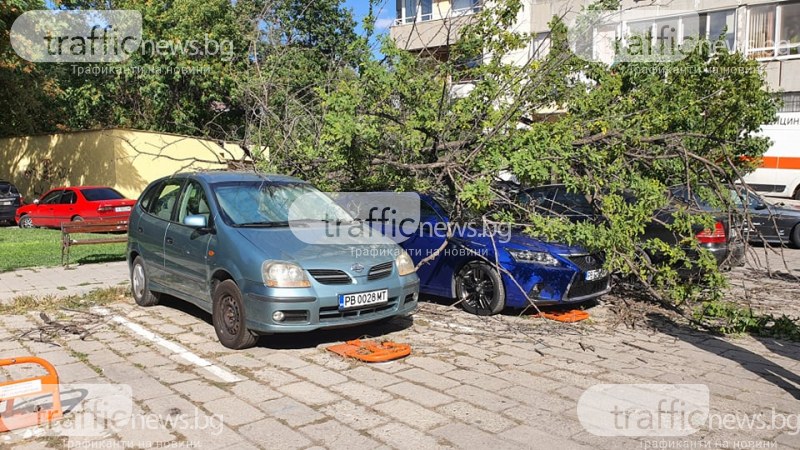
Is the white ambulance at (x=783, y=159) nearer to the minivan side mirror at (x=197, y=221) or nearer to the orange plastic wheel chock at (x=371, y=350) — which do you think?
the orange plastic wheel chock at (x=371, y=350)

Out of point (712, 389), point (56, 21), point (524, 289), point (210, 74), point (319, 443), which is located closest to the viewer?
point (319, 443)

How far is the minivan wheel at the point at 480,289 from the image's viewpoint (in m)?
7.49

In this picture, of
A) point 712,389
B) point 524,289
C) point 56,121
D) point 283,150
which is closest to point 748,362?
point 712,389

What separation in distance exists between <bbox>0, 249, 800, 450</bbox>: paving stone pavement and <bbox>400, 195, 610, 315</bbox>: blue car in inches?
12.1

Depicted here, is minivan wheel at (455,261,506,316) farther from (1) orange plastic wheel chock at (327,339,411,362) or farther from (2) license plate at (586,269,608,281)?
(1) orange plastic wheel chock at (327,339,411,362)

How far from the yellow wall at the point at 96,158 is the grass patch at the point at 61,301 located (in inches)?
436

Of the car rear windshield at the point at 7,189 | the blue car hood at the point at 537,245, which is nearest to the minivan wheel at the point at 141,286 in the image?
the blue car hood at the point at 537,245

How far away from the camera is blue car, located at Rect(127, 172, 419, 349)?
19.2ft

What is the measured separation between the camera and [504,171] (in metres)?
7.39

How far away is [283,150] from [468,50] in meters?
2.92

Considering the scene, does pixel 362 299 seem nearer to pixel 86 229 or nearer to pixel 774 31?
pixel 86 229

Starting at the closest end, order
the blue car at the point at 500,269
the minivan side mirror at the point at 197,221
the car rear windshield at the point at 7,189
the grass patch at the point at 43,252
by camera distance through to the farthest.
Result: the minivan side mirror at the point at 197,221 → the blue car at the point at 500,269 → the grass patch at the point at 43,252 → the car rear windshield at the point at 7,189

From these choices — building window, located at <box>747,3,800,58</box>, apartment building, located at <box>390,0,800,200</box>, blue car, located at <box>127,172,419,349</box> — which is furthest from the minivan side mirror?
building window, located at <box>747,3,800,58</box>

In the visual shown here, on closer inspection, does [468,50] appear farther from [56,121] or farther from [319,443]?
[56,121]
